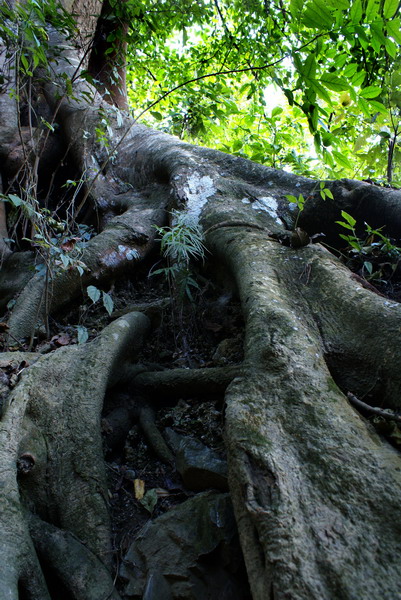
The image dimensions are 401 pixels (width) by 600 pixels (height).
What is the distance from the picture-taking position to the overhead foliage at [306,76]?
1.46 meters

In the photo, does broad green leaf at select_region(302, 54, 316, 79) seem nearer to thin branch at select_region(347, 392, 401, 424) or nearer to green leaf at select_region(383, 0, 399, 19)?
green leaf at select_region(383, 0, 399, 19)

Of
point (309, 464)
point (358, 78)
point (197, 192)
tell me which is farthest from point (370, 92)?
point (197, 192)

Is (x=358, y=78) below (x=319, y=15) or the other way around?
below

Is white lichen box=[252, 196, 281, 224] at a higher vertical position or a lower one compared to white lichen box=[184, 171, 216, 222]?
higher

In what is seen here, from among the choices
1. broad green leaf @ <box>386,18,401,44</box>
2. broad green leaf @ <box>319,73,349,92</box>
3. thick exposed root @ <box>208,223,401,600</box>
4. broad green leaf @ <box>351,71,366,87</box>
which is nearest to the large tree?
thick exposed root @ <box>208,223,401,600</box>

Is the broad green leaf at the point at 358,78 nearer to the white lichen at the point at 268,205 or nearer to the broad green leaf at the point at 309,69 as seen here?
the broad green leaf at the point at 309,69

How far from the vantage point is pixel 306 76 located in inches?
56.7

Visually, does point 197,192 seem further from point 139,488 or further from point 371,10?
point 139,488

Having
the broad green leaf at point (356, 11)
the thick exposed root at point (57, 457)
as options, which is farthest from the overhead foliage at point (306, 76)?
the thick exposed root at point (57, 457)

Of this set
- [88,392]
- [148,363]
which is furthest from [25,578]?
[148,363]

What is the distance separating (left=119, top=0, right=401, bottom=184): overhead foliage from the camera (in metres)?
1.46

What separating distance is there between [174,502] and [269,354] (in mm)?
721

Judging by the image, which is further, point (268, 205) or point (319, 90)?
point (268, 205)

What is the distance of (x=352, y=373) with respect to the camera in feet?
5.41
